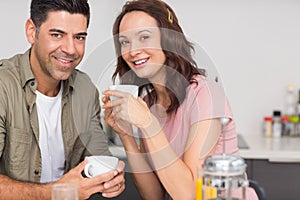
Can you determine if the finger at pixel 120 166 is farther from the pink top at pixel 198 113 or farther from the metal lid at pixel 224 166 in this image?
the metal lid at pixel 224 166

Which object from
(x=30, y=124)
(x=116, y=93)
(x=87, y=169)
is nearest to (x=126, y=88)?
(x=116, y=93)

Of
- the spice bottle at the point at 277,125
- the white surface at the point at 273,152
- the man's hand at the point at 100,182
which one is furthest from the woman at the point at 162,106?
the spice bottle at the point at 277,125

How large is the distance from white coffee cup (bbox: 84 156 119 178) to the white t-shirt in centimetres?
37

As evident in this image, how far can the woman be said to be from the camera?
1397 millimetres

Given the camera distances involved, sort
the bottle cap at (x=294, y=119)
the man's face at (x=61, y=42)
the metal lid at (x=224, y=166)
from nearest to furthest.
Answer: the metal lid at (x=224, y=166) < the man's face at (x=61, y=42) < the bottle cap at (x=294, y=119)

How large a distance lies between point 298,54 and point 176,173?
5.65ft

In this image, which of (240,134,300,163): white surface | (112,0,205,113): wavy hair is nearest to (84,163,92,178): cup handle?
(112,0,205,113): wavy hair

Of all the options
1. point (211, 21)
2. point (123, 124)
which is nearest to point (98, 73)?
point (123, 124)

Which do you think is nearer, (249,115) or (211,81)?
(211,81)

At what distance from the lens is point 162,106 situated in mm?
1564

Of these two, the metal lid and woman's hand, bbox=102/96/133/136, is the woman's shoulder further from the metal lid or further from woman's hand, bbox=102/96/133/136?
the metal lid

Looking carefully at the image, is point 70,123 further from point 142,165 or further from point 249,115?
point 249,115

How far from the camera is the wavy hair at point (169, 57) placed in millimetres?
1449

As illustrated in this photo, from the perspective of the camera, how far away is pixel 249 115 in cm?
291
